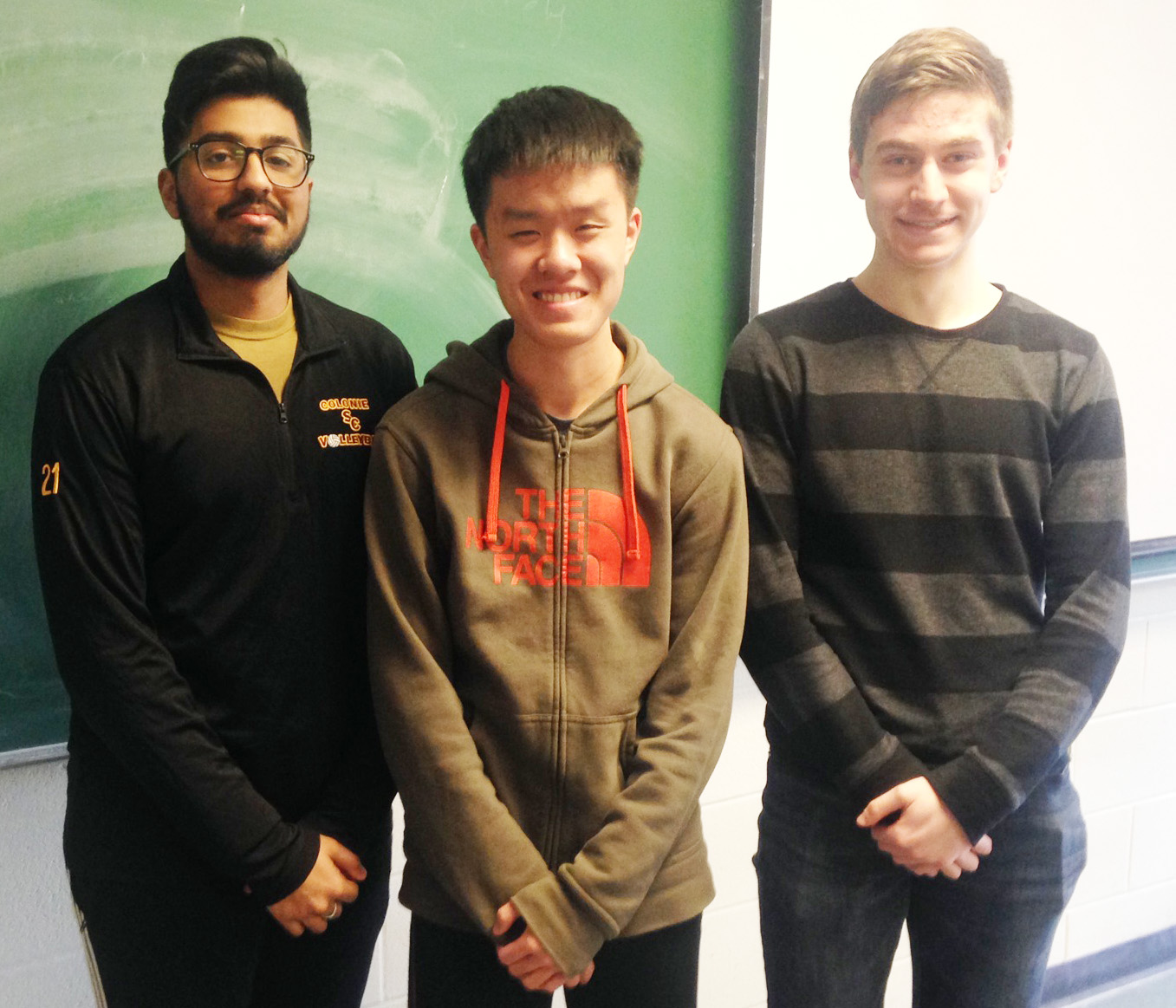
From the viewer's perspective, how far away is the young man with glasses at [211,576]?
3.47ft

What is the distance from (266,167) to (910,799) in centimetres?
103

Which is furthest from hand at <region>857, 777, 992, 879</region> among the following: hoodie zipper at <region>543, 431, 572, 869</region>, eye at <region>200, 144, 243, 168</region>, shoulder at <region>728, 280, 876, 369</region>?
eye at <region>200, 144, 243, 168</region>

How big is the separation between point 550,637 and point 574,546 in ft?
0.34

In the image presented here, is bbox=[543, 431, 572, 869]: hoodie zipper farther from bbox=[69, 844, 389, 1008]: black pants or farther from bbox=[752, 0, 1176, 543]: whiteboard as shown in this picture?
bbox=[752, 0, 1176, 543]: whiteboard

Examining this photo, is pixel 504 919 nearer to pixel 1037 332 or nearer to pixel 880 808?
pixel 880 808

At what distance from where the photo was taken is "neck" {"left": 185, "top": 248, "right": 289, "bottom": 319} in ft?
3.78

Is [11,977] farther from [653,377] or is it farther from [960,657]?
[960,657]

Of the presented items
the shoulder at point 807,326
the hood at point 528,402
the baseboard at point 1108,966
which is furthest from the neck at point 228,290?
the baseboard at point 1108,966

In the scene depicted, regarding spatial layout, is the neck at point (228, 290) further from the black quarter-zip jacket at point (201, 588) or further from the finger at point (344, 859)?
the finger at point (344, 859)

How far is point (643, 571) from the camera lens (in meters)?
1.14

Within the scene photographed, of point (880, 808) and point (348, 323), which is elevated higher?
point (348, 323)

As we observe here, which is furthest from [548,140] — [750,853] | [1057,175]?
[750,853]

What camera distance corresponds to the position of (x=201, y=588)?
110 centimetres

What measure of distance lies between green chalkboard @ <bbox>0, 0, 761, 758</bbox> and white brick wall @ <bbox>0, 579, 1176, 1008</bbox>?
20 centimetres
